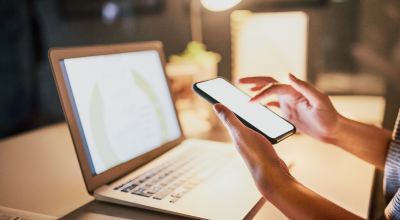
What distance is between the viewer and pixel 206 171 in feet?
1.87

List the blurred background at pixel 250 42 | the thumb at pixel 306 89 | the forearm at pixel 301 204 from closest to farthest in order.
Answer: the forearm at pixel 301 204 < the thumb at pixel 306 89 < the blurred background at pixel 250 42

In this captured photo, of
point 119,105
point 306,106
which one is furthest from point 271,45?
point 119,105

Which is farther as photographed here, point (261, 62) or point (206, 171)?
point (261, 62)

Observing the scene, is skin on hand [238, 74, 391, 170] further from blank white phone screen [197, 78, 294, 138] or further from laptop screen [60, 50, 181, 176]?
laptop screen [60, 50, 181, 176]

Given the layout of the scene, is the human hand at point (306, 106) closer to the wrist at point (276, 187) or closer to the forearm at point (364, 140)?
the forearm at point (364, 140)

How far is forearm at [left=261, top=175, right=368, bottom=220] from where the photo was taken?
0.38 m

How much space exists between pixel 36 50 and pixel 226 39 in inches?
38.8

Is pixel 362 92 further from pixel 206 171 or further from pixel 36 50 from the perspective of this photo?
pixel 36 50

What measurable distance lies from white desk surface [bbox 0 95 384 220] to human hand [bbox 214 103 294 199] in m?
0.08

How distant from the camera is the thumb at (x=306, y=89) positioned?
595mm

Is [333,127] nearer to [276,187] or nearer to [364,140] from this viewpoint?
[364,140]

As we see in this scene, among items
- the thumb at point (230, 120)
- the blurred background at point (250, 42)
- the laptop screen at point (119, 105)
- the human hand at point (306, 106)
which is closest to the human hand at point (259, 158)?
the thumb at point (230, 120)

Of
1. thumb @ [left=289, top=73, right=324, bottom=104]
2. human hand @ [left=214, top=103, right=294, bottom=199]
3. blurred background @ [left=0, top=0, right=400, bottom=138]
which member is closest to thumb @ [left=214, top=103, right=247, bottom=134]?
human hand @ [left=214, top=103, right=294, bottom=199]

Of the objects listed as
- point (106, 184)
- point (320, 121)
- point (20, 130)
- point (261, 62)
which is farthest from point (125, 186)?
point (20, 130)
